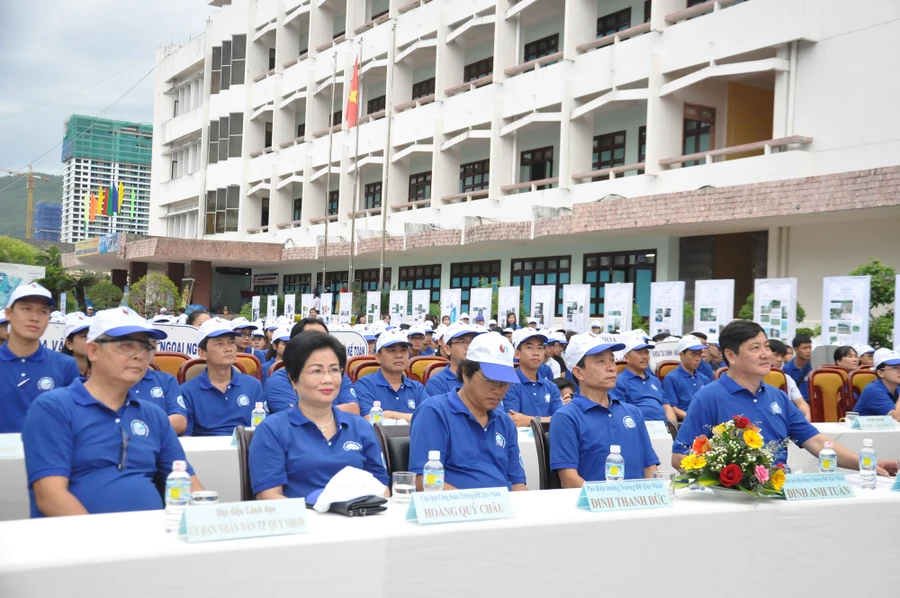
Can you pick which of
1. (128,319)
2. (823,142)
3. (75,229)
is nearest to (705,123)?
(823,142)

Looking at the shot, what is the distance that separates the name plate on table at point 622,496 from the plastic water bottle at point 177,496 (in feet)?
4.98

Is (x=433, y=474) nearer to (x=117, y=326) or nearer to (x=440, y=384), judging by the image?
(x=117, y=326)

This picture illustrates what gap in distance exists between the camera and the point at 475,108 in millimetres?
31125

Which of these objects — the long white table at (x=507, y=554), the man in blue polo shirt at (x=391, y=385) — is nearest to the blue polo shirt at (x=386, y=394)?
the man in blue polo shirt at (x=391, y=385)

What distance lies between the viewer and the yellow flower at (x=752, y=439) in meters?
3.81

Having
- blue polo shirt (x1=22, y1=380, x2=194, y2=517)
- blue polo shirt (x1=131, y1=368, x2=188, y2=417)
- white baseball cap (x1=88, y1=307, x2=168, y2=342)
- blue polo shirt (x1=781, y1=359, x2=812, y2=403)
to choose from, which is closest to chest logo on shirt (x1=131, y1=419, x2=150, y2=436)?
blue polo shirt (x1=22, y1=380, x2=194, y2=517)

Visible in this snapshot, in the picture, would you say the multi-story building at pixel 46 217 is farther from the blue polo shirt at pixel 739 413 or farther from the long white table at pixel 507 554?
the blue polo shirt at pixel 739 413

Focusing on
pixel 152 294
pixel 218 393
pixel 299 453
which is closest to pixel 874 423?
pixel 218 393

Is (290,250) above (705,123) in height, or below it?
below

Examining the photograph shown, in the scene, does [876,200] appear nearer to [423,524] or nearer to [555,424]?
[555,424]

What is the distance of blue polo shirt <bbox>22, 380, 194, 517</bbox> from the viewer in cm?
340

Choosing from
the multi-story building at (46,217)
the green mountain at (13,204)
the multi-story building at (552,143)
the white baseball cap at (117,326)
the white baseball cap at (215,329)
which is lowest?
the white baseball cap at (215,329)

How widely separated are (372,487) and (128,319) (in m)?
1.27

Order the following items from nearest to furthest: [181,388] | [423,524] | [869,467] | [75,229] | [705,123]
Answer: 1. [423,524]
2. [869,467]
3. [181,388]
4. [705,123]
5. [75,229]
